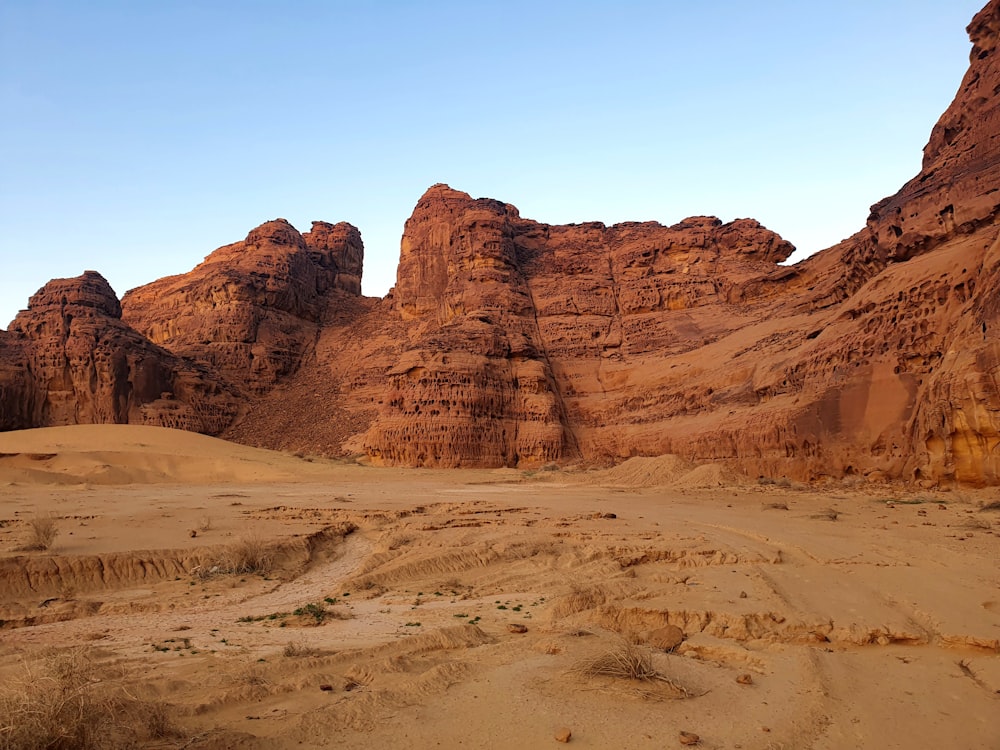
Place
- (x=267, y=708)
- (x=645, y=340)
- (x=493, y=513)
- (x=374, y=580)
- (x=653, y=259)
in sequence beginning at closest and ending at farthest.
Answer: (x=267, y=708) → (x=374, y=580) → (x=493, y=513) → (x=645, y=340) → (x=653, y=259)

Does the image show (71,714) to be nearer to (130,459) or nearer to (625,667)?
(625,667)

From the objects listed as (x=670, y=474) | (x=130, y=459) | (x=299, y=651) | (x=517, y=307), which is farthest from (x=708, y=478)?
(x=517, y=307)

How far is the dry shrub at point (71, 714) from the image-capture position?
2.63 meters

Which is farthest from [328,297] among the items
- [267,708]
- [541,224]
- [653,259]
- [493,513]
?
[267,708]

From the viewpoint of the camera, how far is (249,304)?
53.0m

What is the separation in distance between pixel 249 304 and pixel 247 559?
159ft

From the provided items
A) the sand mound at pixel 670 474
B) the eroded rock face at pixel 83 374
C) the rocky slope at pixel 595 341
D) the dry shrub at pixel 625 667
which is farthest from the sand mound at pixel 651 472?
the eroded rock face at pixel 83 374

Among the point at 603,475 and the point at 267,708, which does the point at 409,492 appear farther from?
the point at 267,708

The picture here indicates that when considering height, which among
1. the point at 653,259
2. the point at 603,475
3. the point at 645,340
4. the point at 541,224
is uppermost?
the point at 541,224

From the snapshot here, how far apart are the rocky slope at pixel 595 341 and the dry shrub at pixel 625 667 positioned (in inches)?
558

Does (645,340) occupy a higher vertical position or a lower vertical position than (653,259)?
lower

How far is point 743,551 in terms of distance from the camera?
8641 mm

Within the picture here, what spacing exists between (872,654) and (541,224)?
52.8 meters

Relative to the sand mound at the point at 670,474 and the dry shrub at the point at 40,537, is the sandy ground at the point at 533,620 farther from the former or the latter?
the sand mound at the point at 670,474
